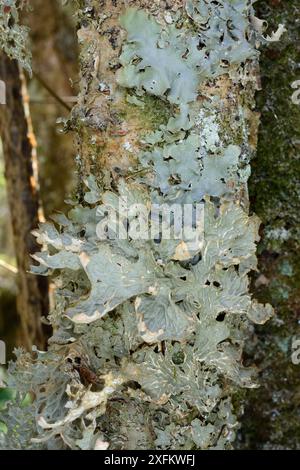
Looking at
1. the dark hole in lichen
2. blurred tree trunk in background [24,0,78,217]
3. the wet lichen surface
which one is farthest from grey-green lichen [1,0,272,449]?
blurred tree trunk in background [24,0,78,217]

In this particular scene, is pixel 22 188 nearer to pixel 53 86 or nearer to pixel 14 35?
pixel 14 35

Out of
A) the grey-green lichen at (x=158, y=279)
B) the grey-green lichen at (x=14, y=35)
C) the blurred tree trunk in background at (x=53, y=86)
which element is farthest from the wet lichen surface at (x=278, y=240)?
the blurred tree trunk in background at (x=53, y=86)

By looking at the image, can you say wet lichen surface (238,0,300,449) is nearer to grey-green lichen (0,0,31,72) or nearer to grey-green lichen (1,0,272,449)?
grey-green lichen (1,0,272,449)

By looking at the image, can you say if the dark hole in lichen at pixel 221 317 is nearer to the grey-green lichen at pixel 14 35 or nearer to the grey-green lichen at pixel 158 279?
the grey-green lichen at pixel 158 279

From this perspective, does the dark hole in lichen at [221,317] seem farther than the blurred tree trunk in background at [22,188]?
No

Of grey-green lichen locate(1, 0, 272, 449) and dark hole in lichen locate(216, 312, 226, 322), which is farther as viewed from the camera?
dark hole in lichen locate(216, 312, 226, 322)

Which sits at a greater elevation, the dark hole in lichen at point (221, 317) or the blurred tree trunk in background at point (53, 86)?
the blurred tree trunk in background at point (53, 86)

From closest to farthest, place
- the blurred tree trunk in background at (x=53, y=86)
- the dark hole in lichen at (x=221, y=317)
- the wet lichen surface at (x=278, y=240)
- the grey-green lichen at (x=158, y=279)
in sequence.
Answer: the grey-green lichen at (x=158, y=279) < the dark hole in lichen at (x=221, y=317) < the wet lichen surface at (x=278, y=240) < the blurred tree trunk in background at (x=53, y=86)

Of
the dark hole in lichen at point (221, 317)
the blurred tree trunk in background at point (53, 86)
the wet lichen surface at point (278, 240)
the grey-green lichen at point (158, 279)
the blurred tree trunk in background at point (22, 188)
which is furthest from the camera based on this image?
the blurred tree trunk in background at point (53, 86)
